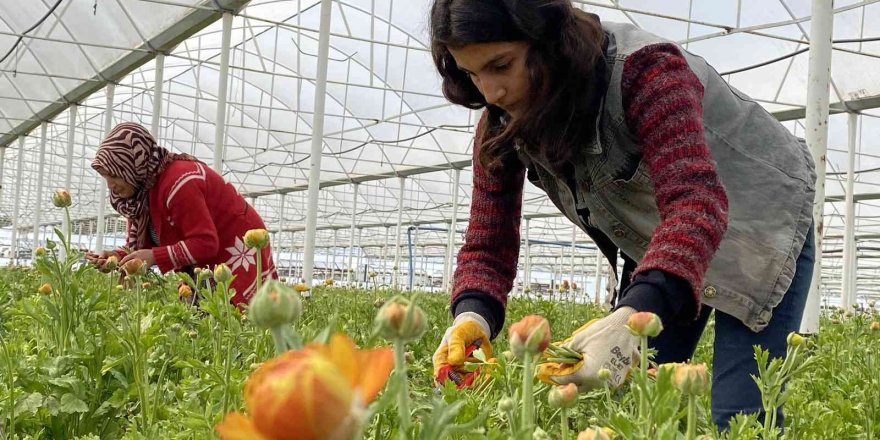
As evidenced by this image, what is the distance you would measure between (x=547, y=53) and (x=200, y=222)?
5.40ft

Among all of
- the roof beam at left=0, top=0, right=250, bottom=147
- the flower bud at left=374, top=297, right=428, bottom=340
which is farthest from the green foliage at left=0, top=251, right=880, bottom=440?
the roof beam at left=0, top=0, right=250, bottom=147

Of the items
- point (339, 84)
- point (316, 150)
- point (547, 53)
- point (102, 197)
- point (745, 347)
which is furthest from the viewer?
point (339, 84)

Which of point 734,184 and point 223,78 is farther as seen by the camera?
point 223,78

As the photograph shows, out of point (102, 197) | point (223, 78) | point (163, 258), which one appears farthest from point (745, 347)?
point (102, 197)

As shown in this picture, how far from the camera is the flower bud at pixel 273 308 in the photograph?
0.42 meters

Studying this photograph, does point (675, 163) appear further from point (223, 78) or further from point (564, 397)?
point (223, 78)

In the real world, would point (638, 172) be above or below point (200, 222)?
above

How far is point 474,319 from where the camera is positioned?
1.45 meters

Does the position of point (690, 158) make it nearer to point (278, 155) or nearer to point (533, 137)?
point (533, 137)

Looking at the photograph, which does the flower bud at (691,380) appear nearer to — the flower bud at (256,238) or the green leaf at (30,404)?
the flower bud at (256,238)

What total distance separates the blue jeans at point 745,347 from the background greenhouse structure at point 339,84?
10.1 feet

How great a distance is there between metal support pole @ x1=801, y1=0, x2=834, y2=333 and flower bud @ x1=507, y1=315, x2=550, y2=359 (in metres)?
4.08

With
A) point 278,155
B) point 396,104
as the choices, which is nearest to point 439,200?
point 278,155

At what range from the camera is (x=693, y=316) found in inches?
47.9
